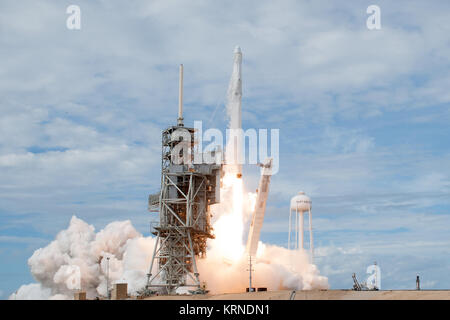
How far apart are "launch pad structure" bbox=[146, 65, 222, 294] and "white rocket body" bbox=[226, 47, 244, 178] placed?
2665 millimetres

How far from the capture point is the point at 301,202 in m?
113

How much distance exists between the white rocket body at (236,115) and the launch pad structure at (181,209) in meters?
2.67

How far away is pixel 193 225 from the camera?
96562mm

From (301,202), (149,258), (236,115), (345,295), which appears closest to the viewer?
(345,295)

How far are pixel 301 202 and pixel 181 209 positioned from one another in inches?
930

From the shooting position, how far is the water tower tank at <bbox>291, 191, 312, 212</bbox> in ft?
371

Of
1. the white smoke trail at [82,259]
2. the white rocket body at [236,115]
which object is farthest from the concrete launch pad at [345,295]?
the white smoke trail at [82,259]

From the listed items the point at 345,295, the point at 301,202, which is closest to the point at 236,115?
the point at 301,202

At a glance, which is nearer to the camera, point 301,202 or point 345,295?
point 345,295

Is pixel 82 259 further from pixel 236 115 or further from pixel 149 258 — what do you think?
pixel 236 115

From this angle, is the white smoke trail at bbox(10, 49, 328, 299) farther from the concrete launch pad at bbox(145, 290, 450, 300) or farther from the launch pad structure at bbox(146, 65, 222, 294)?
the concrete launch pad at bbox(145, 290, 450, 300)
